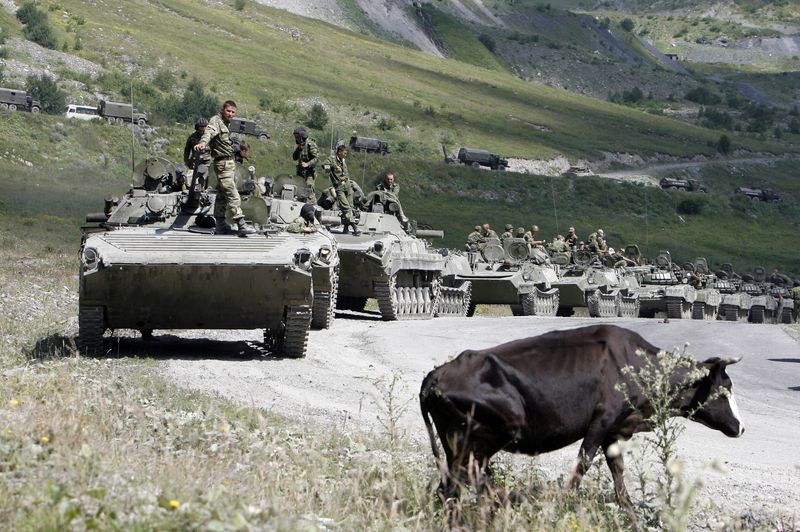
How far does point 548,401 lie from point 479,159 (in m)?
72.0

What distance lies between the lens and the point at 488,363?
7.39 metres

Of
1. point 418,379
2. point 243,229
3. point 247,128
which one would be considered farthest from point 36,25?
point 418,379

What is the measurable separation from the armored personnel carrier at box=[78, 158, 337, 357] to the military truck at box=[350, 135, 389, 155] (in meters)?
56.9

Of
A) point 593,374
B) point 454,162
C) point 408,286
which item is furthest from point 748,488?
point 454,162

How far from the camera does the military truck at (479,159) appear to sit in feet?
258

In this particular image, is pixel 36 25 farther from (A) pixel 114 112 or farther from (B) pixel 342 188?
(B) pixel 342 188

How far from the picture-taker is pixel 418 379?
47.2 ft

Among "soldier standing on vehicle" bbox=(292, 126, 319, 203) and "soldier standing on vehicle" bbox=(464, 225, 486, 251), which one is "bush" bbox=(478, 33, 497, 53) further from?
"soldier standing on vehicle" bbox=(292, 126, 319, 203)

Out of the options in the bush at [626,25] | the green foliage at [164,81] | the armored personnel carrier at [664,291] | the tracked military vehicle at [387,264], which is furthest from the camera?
the bush at [626,25]

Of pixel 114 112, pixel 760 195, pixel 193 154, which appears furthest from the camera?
pixel 760 195

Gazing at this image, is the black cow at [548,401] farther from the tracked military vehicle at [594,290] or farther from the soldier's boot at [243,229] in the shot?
the tracked military vehicle at [594,290]

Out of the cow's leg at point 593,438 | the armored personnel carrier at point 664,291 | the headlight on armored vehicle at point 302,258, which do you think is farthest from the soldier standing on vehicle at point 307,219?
the armored personnel carrier at point 664,291

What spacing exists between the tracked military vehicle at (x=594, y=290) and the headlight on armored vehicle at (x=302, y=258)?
61.3ft

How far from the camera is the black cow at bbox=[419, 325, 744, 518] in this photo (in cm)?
725
